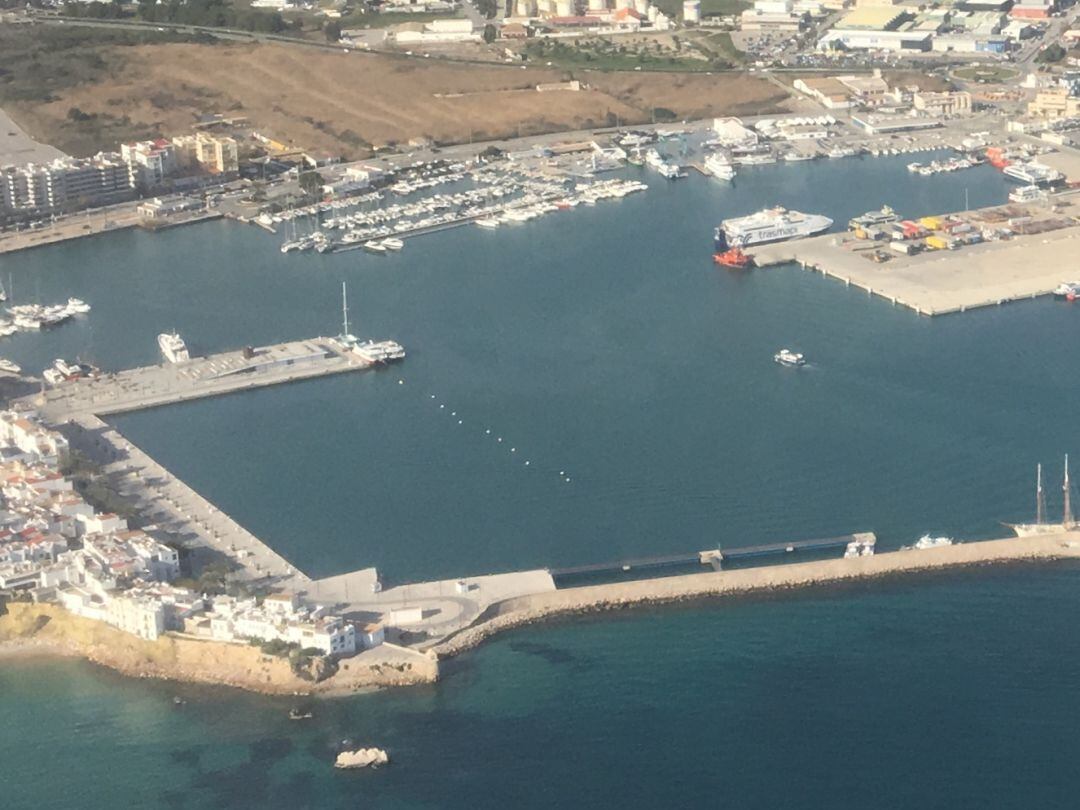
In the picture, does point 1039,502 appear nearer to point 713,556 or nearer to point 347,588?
point 713,556

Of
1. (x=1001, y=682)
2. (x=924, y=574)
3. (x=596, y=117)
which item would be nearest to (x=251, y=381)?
(x=924, y=574)

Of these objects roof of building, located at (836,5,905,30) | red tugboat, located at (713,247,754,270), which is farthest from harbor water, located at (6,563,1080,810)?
Result: roof of building, located at (836,5,905,30)

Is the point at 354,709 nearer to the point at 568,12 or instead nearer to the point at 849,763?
the point at 849,763

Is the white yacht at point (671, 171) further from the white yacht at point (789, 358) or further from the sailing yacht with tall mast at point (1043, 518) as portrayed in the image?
the sailing yacht with tall mast at point (1043, 518)

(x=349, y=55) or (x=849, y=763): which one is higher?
(x=349, y=55)

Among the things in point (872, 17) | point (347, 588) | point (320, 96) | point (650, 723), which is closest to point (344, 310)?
point (347, 588)

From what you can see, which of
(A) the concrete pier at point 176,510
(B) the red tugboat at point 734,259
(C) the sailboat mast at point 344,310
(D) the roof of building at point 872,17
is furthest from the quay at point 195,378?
(D) the roof of building at point 872,17
